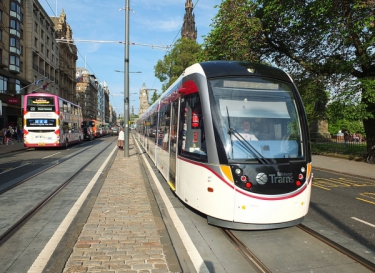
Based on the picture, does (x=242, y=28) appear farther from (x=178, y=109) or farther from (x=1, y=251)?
(x=1, y=251)

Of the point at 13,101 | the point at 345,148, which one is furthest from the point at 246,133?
the point at 13,101

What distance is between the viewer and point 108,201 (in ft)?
21.9

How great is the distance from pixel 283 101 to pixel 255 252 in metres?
2.53

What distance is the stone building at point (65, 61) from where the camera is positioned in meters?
64.8

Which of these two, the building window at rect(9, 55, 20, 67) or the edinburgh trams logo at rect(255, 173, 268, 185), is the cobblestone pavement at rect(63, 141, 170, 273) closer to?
the edinburgh trams logo at rect(255, 173, 268, 185)

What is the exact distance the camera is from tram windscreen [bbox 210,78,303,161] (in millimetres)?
4750

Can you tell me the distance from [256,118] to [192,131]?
119 centimetres

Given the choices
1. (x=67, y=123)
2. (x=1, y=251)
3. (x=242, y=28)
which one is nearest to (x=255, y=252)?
(x=1, y=251)

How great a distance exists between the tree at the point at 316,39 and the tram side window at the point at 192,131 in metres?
9.76

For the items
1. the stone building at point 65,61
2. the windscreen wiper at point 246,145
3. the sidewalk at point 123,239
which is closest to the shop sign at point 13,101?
the stone building at point 65,61

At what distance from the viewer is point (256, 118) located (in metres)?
4.96

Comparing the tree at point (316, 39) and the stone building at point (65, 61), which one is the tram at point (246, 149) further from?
the stone building at point (65, 61)

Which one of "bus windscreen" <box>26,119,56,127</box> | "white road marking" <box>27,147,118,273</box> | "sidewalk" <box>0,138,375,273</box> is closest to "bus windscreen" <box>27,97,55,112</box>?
"bus windscreen" <box>26,119,56,127</box>

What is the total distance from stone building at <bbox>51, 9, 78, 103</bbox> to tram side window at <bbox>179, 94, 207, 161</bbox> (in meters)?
61.6
